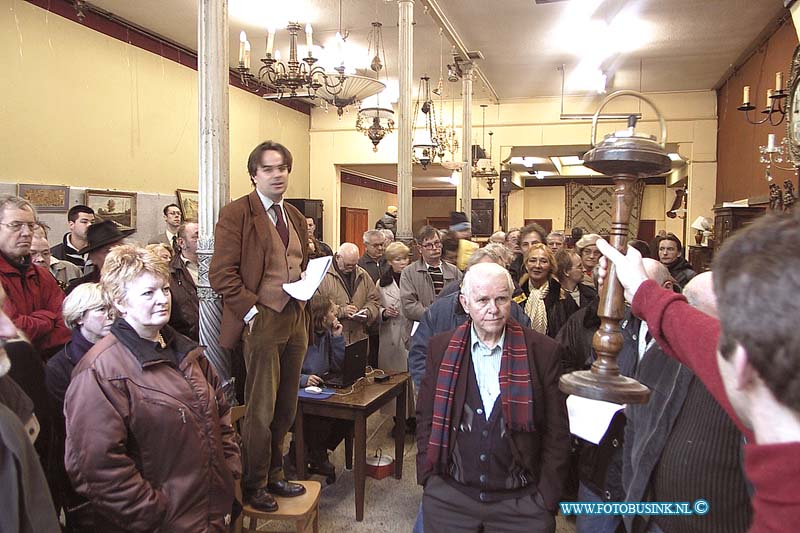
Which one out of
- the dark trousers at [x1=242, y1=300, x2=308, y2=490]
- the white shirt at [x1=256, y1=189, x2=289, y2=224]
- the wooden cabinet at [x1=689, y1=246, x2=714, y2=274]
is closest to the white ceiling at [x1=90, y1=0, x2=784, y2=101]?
the wooden cabinet at [x1=689, y1=246, x2=714, y2=274]

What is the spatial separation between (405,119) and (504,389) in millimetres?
4871

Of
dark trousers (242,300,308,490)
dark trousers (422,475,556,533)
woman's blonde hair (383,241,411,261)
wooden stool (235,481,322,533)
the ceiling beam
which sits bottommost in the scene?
wooden stool (235,481,322,533)

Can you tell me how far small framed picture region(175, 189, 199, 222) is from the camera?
891cm

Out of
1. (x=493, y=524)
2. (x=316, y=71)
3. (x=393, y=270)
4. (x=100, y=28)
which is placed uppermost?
(x=100, y=28)

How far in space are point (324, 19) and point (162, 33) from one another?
2.39m

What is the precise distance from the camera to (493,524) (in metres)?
2.24

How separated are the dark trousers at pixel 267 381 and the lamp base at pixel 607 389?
1899 mm

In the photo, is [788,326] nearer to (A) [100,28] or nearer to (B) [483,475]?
(B) [483,475]

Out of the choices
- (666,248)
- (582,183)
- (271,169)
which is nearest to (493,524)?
(271,169)

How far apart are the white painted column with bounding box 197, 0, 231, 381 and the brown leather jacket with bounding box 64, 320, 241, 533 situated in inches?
37.4

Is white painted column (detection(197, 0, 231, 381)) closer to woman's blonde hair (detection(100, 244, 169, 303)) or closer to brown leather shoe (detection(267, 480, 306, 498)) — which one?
brown leather shoe (detection(267, 480, 306, 498))

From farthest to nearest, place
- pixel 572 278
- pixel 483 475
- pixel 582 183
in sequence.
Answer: pixel 582 183 → pixel 572 278 → pixel 483 475

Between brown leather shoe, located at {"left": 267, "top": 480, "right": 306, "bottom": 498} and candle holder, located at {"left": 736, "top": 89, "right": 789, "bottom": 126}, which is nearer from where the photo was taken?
brown leather shoe, located at {"left": 267, "top": 480, "right": 306, "bottom": 498}

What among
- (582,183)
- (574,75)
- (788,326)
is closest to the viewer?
(788,326)
